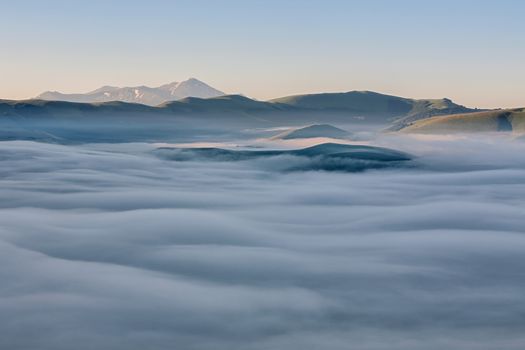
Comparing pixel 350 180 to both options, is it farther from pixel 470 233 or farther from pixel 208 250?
pixel 208 250

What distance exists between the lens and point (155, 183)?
130125 mm

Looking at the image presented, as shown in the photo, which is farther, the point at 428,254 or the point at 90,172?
the point at 90,172

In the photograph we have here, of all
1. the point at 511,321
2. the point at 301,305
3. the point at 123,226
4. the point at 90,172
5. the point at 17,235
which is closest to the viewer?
the point at 511,321

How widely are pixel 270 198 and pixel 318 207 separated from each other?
14777 mm

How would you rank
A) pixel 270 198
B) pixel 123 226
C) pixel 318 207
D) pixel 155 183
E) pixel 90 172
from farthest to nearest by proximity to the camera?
1. pixel 90 172
2. pixel 155 183
3. pixel 270 198
4. pixel 318 207
5. pixel 123 226

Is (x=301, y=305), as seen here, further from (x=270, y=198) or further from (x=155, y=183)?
(x=155, y=183)

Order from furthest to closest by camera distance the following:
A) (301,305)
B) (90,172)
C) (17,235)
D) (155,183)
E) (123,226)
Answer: (90,172)
(155,183)
(123,226)
(17,235)
(301,305)

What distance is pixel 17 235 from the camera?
57.2 meters

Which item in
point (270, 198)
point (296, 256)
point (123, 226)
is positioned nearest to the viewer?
point (296, 256)

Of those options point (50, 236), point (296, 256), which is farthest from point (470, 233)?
point (50, 236)

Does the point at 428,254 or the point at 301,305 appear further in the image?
the point at 428,254

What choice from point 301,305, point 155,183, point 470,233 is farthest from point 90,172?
point 301,305

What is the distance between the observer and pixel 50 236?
Result: 190ft

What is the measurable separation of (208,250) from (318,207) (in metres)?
44.6
